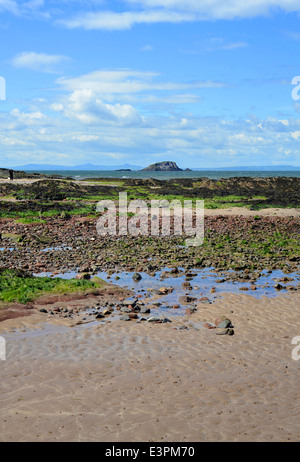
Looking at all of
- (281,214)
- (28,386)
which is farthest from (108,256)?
(281,214)

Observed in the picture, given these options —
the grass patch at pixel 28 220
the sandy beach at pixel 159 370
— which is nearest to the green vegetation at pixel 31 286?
the sandy beach at pixel 159 370

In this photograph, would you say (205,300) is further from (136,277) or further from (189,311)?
(136,277)

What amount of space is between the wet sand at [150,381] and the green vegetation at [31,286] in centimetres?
165

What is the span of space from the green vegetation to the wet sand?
165 cm

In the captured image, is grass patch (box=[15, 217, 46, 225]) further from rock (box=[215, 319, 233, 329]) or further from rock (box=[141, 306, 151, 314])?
rock (box=[215, 319, 233, 329])

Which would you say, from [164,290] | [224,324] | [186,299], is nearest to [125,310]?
[186,299]

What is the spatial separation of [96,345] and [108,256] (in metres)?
10.9

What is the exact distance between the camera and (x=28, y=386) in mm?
8453

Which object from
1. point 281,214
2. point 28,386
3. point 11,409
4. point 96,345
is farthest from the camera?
point 281,214

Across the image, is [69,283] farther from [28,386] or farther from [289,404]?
[289,404]

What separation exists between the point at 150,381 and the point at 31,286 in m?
7.56

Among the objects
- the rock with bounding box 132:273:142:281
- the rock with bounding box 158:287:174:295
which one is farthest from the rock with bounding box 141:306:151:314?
the rock with bounding box 132:273:142:281

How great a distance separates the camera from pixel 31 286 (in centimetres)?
1491

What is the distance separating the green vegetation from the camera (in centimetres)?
1394
